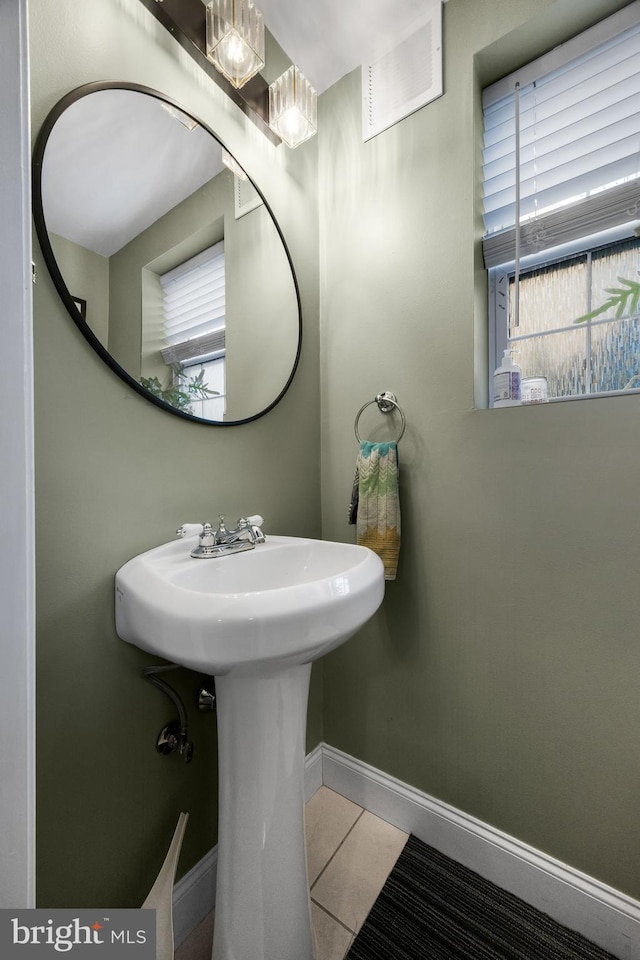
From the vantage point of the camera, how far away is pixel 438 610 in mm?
1128

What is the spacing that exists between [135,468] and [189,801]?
805mm

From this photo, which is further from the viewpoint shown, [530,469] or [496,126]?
[496,126]

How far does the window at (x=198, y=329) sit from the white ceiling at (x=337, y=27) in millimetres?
747

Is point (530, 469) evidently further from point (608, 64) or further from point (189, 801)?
point (189, 801)

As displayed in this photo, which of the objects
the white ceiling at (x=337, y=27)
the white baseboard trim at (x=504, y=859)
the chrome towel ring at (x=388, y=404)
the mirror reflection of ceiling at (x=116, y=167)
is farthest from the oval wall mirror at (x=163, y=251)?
the white baseboard trim at (x=504, y=859)

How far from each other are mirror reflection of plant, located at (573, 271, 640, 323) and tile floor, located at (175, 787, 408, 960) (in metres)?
1.54

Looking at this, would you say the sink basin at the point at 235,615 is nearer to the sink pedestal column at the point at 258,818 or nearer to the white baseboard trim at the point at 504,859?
the sink pedestal column at the point at 258,818

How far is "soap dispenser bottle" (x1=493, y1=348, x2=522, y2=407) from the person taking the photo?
1017mm

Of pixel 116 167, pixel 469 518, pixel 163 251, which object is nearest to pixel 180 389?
pixel 163 251

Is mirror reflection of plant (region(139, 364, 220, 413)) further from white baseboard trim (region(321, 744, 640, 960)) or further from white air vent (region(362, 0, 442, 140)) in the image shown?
white baseboard trim (region(321, 744, 640, 960))

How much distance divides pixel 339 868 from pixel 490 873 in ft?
1.29

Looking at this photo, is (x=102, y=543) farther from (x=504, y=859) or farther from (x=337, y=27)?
(x=337, y=27)

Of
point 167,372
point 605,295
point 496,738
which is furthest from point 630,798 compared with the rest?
point 167,372

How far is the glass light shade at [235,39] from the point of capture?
98 cm
